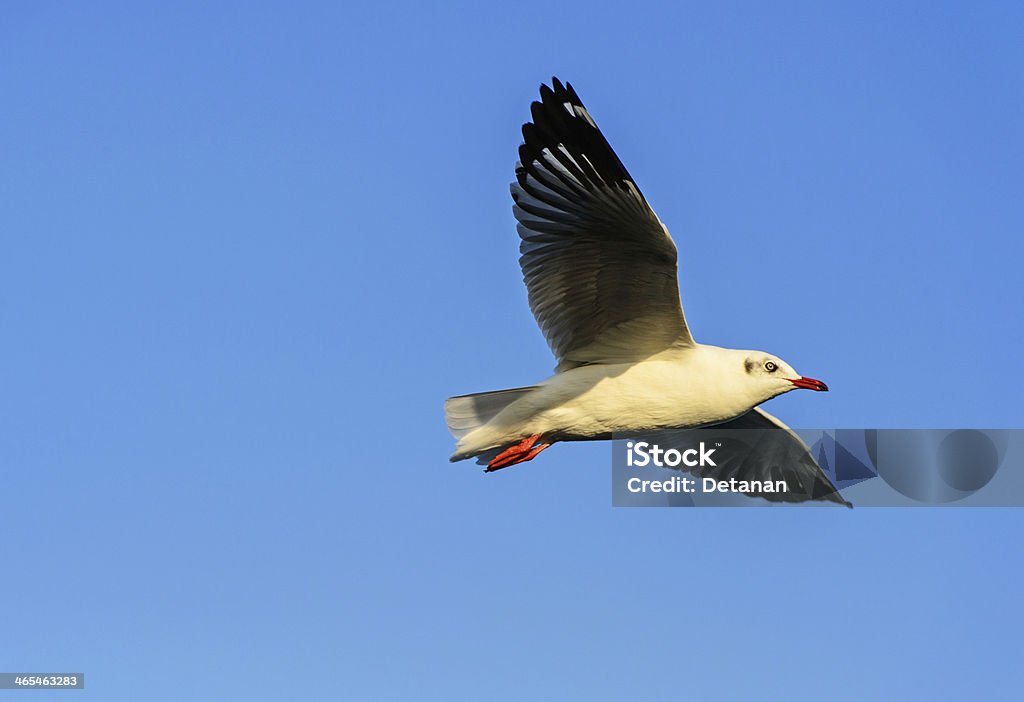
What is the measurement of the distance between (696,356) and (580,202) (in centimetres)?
156

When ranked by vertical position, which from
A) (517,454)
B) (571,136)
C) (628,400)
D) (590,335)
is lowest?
(517,454)

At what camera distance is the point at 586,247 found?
469 inches

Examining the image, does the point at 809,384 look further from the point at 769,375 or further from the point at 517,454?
the point at 517,454

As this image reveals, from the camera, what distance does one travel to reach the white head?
1220 cm

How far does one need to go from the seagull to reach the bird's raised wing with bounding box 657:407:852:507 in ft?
6.44

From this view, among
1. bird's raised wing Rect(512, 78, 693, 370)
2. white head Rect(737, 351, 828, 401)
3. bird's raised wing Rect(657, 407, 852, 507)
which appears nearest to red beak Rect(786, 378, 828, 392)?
white head Rect(737, 351, 828, 401)

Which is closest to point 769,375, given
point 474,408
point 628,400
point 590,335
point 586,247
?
point 628,400

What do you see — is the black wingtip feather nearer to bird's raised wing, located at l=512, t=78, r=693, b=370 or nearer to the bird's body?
bird's raised wing, located at l=512, t=78, r=693, b=370

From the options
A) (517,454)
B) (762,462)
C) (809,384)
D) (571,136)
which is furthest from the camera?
(762,462)

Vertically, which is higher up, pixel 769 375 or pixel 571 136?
pixel 571 136

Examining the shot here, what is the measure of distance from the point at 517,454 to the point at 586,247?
1.71m

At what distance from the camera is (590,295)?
40.1ft

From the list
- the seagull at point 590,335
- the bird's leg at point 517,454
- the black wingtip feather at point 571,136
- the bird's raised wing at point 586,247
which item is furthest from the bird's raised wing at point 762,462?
the black wingtip feather at point 571,136

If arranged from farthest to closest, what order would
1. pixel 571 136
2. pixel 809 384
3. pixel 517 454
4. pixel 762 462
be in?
pixel 762 462 < pixel 809 384 < pixel 517 454 < pixel 571 136
